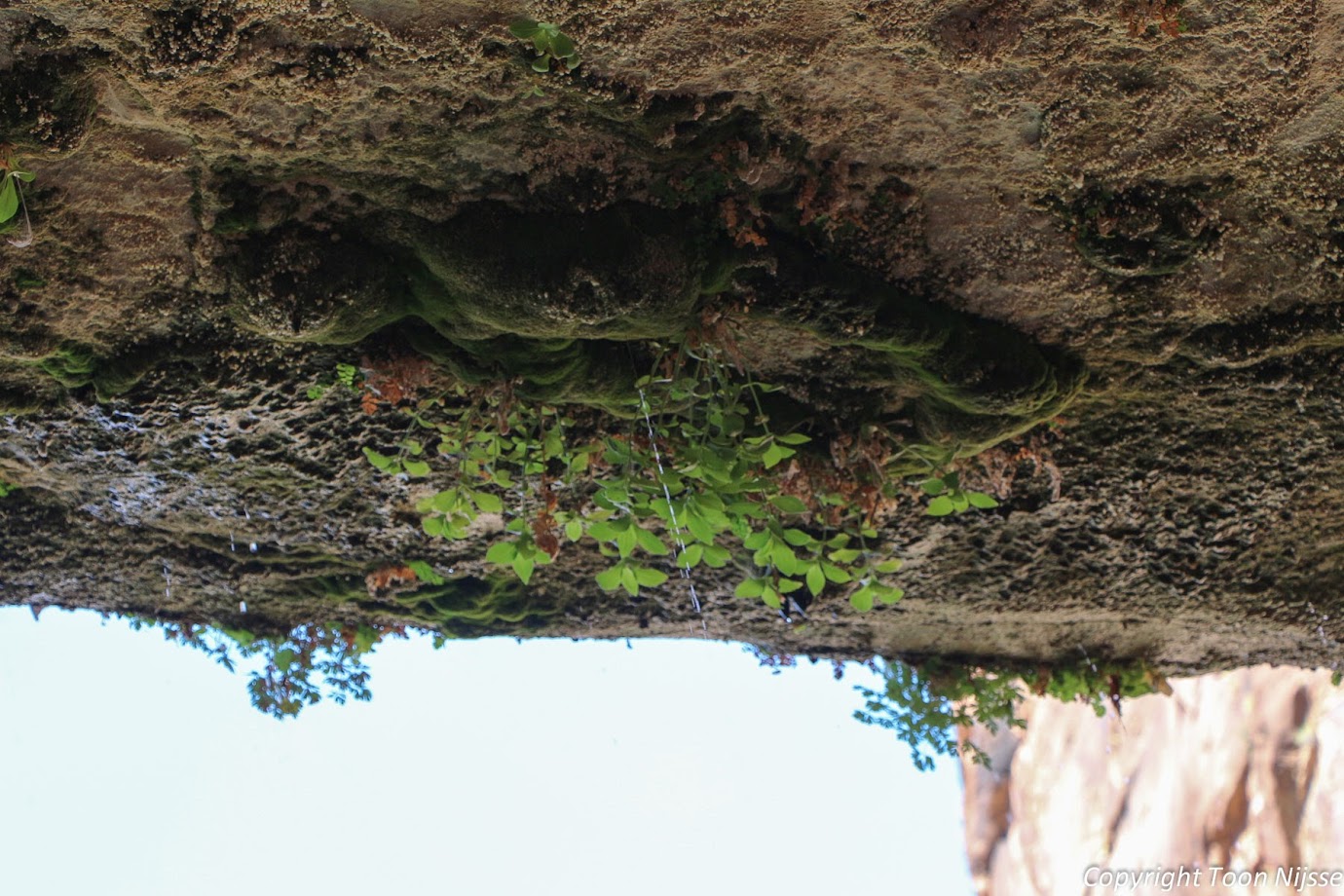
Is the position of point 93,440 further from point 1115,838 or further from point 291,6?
point 1115,838

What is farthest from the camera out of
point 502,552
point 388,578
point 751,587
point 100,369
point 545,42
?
point 388,578

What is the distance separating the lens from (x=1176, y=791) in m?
11.1

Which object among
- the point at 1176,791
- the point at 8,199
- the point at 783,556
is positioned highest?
the point at 1176,791

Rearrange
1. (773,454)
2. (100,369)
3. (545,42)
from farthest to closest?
(773,454) < (100,369) < (545,42)

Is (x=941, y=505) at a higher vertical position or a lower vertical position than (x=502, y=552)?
higher

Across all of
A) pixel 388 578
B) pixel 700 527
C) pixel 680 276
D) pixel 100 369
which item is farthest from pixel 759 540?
pixel 100 369

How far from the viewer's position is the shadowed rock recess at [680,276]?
2.34m

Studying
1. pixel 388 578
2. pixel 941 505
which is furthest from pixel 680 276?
pixel 388 578

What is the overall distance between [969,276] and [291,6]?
1.89 metres

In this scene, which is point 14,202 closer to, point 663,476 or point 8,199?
point 8,199

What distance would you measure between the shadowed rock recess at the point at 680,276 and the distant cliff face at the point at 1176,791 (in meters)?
5.30

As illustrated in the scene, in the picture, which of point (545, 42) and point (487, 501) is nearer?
point (545, 42)

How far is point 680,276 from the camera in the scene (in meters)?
2.84

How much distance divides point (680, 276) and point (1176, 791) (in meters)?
10.5
